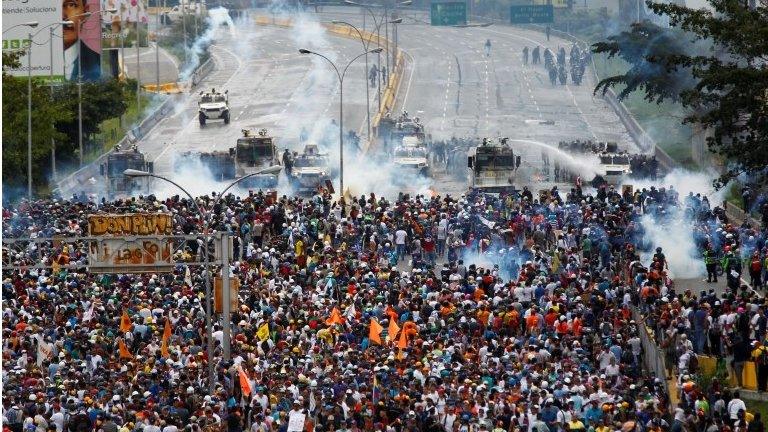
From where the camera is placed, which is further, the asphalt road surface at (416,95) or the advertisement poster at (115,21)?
the advertisement poster at (115,21)

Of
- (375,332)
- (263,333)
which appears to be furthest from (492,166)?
(375,332)

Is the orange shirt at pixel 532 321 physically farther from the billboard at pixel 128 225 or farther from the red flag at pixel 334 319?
the billboard at pixel 128 225

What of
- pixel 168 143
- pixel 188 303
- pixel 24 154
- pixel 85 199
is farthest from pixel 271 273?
pixel 168 143

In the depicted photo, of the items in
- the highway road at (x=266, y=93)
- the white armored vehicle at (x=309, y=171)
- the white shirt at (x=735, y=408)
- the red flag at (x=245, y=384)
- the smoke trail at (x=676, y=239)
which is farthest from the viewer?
the highway road at (x=266, y=93)

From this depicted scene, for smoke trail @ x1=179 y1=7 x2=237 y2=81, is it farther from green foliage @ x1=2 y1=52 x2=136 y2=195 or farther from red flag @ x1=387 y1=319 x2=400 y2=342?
red flag @ x1=387 y1=319 x2=400 y2=342

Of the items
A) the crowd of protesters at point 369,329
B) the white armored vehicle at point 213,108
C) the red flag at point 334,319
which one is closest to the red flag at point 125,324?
the crowd of protesters at point 369,329

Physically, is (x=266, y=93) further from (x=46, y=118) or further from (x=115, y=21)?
(x=46, y=118)

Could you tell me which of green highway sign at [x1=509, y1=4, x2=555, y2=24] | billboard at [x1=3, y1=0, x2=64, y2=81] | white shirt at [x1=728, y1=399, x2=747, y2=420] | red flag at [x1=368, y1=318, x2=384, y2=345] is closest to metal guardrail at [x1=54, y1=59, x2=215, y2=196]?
billboard at [x1=3, y1=0, x2=64, y2=81]
